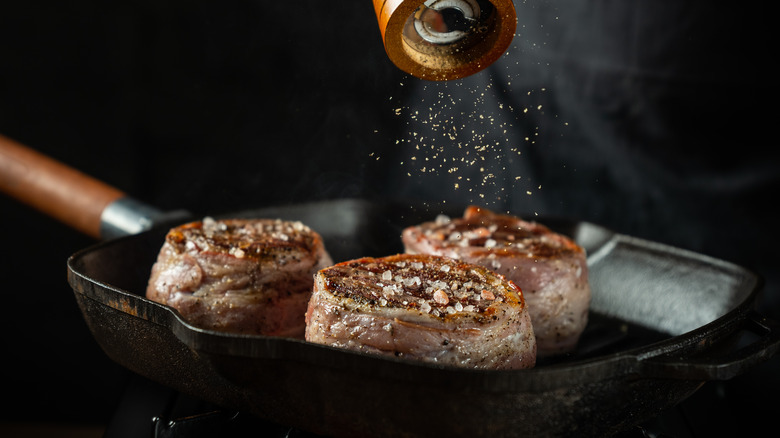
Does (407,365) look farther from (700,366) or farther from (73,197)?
(73,197)

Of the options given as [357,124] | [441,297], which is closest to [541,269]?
[441,297]

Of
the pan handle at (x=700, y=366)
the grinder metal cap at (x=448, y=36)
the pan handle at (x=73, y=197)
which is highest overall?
the grinder metal cap at (x=448, y=36)

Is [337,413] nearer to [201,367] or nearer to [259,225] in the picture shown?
→ [201,367]

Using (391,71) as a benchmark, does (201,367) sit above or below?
below

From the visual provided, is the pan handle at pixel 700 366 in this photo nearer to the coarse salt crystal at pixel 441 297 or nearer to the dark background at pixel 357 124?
the coarse salt crystal at pixel 441 297

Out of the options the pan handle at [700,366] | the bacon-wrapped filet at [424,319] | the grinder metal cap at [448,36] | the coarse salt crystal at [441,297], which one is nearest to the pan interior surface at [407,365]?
the pan handle at [700,366]

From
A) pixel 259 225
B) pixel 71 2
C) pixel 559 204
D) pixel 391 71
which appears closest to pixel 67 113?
pixel 71 2
